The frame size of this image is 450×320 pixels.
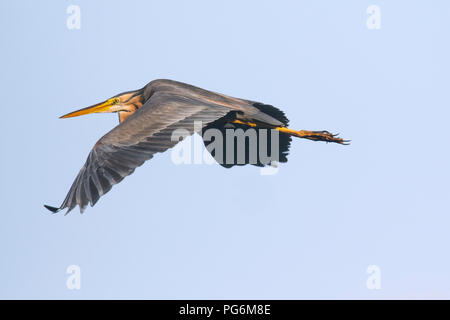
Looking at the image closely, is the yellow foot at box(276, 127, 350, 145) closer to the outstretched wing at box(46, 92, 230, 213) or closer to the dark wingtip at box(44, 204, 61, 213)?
the outstretched wing at box(46, 92, 230, 213)

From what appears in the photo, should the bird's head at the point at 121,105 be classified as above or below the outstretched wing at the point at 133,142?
above

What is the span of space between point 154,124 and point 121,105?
323 centimetres

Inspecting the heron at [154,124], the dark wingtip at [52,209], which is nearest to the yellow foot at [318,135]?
the heron at [154,124]

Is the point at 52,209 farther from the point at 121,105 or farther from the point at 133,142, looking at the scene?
→ the point at 121,105

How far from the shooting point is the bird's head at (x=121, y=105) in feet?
53.1

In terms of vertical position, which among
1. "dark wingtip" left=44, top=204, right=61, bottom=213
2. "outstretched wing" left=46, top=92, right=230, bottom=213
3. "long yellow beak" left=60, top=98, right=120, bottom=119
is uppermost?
"long yellow beak" left=60, top=98, right=120, bottom=119

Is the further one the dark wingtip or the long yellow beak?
the long yellow beak

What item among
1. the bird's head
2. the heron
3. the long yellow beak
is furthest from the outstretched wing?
the long yellow beak

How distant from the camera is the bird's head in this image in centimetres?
1619

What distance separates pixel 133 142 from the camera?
1277cm

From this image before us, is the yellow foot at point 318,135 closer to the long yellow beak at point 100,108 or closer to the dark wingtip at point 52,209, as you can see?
the long yellow beak at point 100,108
